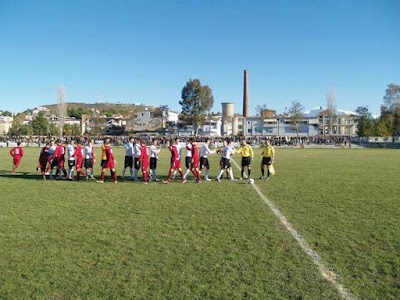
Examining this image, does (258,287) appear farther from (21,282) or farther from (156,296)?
(21,282)

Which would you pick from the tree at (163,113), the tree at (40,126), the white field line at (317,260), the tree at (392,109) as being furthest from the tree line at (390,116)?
the tree at (40,126)

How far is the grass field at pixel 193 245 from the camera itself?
175 inches

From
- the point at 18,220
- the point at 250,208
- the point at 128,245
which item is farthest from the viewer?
the point at 250,208

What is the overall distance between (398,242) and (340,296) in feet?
8.56

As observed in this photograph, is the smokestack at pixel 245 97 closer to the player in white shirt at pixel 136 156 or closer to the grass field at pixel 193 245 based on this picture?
the player in white shirt at pixel 136 156

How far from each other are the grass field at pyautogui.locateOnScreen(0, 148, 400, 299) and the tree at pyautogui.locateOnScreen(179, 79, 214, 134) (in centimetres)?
7212

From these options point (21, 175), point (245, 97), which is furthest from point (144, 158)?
point (245, 97)

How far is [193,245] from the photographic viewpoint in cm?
602

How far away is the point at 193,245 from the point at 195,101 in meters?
77.7

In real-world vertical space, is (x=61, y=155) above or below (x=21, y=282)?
above

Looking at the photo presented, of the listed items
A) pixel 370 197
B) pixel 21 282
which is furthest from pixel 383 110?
pixel 21 282

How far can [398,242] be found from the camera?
20.2 feet

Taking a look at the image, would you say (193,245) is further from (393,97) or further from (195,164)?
(393,97)

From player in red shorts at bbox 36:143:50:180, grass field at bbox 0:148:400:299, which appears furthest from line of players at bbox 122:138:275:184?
player in red shorts at bbox 36:143:50:180
